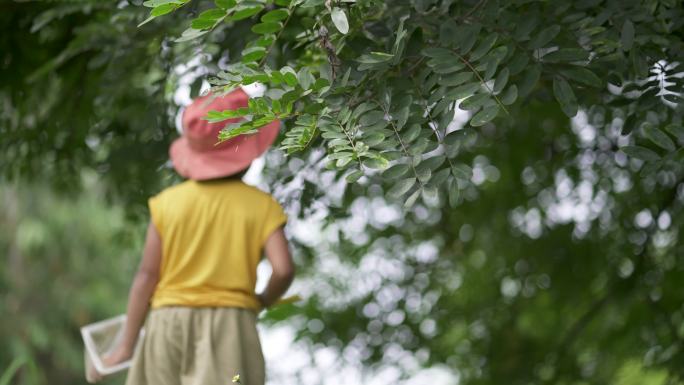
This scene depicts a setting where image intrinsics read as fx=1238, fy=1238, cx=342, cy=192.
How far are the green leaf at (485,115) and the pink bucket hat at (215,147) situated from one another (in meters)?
1.04

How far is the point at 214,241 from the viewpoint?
409 centimetres

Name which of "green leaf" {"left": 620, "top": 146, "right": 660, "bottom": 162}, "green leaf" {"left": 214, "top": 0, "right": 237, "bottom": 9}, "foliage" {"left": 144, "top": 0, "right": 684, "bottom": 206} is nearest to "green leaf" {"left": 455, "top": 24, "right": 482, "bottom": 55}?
"foliage" {"left": 144, "top": 0, "right": 684, "bottom": 206}

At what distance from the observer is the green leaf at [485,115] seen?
3.26 meters

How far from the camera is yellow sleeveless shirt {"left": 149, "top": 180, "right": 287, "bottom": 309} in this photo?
407cm

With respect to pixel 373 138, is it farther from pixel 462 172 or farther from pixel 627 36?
pixel 627 36

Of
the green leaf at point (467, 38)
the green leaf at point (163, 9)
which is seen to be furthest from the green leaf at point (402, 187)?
the green leaf at point (163, 9)

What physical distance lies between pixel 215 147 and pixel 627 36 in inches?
54.7

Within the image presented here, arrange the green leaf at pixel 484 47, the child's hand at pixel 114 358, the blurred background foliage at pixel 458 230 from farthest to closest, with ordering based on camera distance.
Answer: the blurred background foliage at pixel 458 230 → the child's hand at pixel 114 358 → the green leaf at pixel 484 47

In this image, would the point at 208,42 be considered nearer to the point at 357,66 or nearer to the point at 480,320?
the point at 357,66

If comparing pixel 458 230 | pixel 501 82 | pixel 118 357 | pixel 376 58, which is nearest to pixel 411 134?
pixel 376 58

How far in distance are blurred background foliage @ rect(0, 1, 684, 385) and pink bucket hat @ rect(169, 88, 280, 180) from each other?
3.64 ft

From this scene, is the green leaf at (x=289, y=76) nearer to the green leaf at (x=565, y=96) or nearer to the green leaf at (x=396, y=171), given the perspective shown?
the green leaf at (x=396, y=171)

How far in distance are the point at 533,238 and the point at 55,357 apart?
1504 centimetres

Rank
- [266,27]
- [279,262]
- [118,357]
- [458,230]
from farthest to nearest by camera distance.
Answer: [458,230], [118,357], [279,262], [266,27]
